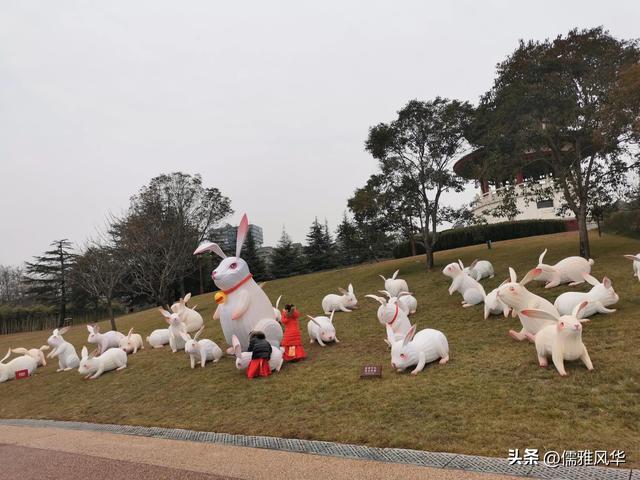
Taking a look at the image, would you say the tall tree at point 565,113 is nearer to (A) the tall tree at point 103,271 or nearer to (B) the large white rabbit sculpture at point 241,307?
(B) the large white rabbit sculpture at point 241,307

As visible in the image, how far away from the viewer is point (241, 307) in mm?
8773

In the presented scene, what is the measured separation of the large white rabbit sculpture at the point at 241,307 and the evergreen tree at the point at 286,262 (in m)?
32.2

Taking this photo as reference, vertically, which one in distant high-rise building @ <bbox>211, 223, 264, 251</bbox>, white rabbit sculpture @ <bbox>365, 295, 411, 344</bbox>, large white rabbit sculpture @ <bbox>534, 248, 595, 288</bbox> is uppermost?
distant high-rise building @ <bbox>211, 223, 264, 251</bbox>

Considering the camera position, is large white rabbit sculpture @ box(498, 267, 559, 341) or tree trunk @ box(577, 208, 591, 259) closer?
large white rabbit sculpture @ box(498, 267, 559, 341)

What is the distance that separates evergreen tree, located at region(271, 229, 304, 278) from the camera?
4150 centimetres

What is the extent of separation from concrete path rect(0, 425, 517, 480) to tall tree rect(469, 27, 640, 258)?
13.9m

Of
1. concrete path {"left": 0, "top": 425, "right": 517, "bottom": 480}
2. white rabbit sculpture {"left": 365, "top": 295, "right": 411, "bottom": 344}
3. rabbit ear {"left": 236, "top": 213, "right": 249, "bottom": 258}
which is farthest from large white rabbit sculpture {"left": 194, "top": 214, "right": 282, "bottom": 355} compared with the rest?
concrete path {"left": 0, "top": 425, "right": 517, "bottom": 480}

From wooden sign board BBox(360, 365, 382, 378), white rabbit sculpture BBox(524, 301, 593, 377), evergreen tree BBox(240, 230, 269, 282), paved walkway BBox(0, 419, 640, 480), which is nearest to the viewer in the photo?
paved walkway BBox(0, 419, 640, 480)

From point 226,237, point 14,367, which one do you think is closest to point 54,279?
point 226,237

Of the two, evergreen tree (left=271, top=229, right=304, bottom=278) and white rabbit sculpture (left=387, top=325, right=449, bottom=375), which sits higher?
evergreen tree (left=271, top=229, right=304, bottom=278)

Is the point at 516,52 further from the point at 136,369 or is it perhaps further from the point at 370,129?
the point at 136,369

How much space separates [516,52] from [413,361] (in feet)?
47.7

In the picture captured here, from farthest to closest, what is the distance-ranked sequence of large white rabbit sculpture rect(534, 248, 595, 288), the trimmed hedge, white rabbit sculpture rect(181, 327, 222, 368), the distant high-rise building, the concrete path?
the distant high-rise building → the trimmed hedge → large white rabbit sculpture rect(534, 248, 595, 288) → white rabbit sculpture rect(181, 327, 222, 368) → the concrete path

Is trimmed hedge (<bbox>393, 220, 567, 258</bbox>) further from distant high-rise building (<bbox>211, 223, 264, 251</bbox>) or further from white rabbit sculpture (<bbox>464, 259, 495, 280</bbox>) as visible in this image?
distant high-rise building (<bbox>211, 223, 264, 251</bbox>)
